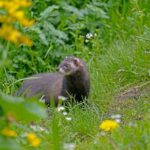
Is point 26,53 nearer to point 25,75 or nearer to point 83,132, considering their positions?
point 25,75

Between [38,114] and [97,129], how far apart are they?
237 centimetres

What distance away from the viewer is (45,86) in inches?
277

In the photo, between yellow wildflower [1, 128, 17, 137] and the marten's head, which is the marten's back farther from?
yellow wildflower [1, 128, 17, 137]

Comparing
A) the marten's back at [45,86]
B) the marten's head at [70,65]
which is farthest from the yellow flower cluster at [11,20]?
the marten's back at [45,86]

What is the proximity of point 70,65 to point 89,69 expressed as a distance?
0.66 metres

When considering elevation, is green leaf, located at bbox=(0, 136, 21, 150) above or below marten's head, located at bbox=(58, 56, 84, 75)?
above

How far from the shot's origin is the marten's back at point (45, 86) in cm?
682

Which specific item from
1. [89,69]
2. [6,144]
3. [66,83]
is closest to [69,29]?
[89,69]

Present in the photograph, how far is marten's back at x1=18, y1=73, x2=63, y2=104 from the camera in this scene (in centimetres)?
682

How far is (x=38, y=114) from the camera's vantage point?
2584 mm

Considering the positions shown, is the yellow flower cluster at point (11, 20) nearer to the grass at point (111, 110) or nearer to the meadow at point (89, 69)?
the meadow at point (89, 69)

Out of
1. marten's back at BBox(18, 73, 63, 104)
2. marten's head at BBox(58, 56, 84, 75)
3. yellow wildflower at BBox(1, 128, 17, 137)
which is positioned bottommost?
marten's back at BBox(18, 73, 63, 104)

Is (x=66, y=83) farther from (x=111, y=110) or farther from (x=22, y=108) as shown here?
(x=22, y=108)

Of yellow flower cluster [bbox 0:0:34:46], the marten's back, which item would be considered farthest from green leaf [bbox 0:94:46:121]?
the marten's back
